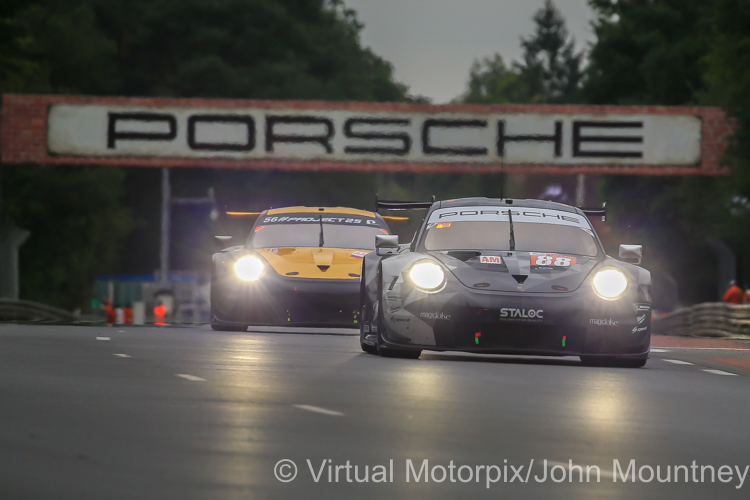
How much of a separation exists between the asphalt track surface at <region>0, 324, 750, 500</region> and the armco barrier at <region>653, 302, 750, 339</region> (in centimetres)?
878

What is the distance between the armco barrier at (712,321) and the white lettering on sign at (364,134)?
7450mm

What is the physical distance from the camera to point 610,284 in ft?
43.0

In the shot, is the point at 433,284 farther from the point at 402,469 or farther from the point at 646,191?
the point at 646,191

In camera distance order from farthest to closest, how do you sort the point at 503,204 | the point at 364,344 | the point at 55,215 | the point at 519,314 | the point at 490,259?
the point at 55,215
the point at 503,204
the point at 364,344
the point at 490,259
the point at 519,314

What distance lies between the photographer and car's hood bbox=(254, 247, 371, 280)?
17719mm

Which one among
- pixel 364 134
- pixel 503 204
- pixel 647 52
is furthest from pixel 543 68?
pixel 503 204

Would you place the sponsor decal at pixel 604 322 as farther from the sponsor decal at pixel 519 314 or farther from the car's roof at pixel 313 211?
the car's roof at pixel 313 211

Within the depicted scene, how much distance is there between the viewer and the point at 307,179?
67.8 metres

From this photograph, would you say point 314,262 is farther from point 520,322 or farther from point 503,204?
point 520,322

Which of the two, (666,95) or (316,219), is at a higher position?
(666,95)

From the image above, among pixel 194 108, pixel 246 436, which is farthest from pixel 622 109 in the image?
pixel 246 436

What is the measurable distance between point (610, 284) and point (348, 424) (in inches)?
190

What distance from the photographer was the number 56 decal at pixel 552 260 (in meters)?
13.3

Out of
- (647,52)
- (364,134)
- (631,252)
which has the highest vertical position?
(647,52)
